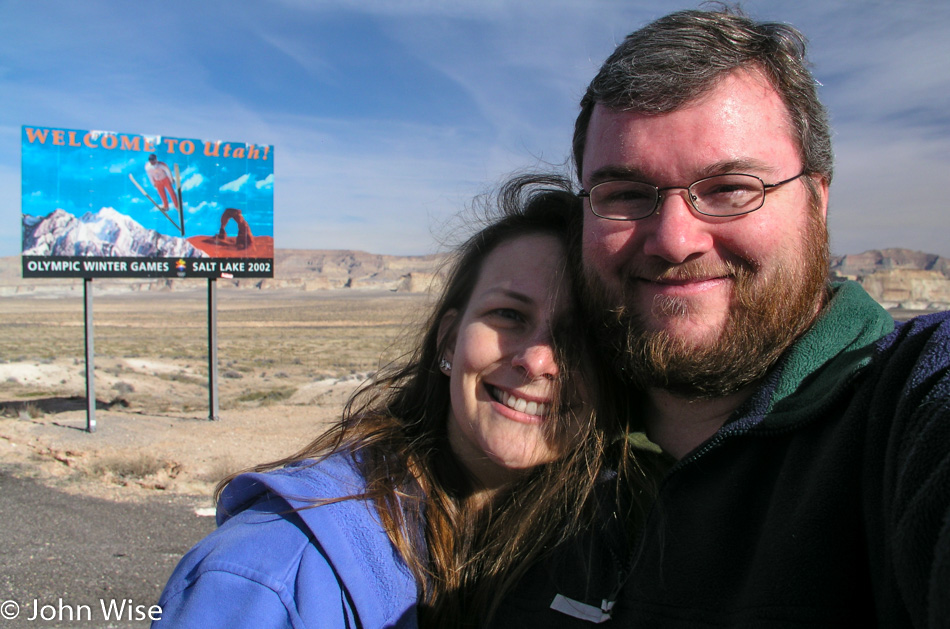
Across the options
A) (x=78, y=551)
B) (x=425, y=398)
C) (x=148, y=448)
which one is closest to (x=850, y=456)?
(x=425, y=398)

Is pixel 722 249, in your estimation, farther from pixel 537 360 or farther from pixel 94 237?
pixel 94 237

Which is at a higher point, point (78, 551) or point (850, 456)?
point (850, 456)

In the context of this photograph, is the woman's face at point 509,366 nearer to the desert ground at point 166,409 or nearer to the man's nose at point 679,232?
the man's nose at point 679,232

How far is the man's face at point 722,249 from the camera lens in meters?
1.56

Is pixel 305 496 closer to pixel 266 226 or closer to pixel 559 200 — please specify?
pixel 559 200

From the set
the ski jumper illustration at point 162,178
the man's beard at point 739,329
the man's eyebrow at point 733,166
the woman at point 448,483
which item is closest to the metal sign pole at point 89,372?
the ski jumper illustration at point 162,178

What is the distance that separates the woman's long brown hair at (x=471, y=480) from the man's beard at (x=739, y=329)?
22cm

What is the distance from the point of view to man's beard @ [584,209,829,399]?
5.08ft

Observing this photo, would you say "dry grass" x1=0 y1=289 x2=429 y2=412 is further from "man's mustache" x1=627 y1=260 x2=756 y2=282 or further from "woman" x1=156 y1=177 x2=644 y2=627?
"man's mustache" x1=627 y1=260 x2=756 y2=282

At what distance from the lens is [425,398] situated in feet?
7.18

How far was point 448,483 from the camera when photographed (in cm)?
191

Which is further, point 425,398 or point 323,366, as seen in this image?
point 323,366

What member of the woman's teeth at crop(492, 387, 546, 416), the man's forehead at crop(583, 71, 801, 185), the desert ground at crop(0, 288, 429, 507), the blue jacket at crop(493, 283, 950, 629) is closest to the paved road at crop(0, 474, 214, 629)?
the desert ground at crop(0, 288, 429, 507)

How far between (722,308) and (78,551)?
4.77 m
